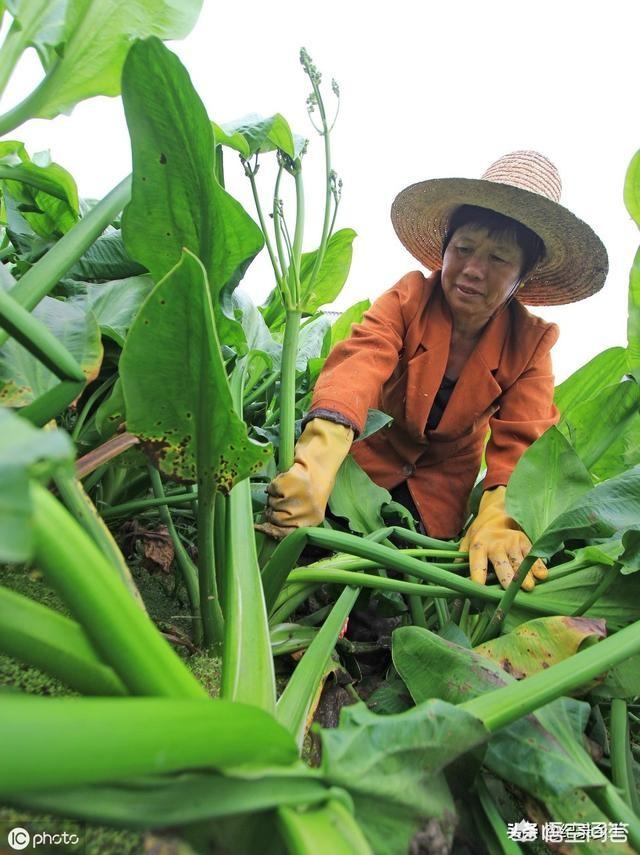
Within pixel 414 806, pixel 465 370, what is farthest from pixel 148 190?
pixel 465 370

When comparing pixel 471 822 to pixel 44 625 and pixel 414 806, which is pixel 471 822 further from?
pixel 44 625

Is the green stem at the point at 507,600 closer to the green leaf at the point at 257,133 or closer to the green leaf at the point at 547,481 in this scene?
the green leaf at the point at 547,481

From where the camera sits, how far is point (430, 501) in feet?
3.86

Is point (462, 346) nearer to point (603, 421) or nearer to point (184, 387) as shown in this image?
point (603, 421)

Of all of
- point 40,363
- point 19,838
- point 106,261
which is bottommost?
point 19,838

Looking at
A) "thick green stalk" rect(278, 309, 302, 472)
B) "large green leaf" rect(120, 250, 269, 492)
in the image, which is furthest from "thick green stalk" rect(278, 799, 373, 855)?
"thick green stalk" rect(278, 309, 302, 472)

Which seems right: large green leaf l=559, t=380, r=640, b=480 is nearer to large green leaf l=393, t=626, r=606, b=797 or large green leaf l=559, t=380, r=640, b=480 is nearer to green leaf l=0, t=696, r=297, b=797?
large green leaf l=393, t=626, r=606, b=797

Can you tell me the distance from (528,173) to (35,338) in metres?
0.93

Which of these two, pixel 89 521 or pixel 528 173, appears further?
pixel 528 173

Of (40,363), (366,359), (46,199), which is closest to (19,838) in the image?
(40,363)

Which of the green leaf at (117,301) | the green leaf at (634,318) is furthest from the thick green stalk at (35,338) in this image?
the green leaf at (634,318)

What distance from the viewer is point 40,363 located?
50 cm

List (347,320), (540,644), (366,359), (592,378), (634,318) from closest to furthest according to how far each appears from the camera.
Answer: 1. (540,644)
2. (634,318)
3. (366,359)
4. (592,378)
5. (347,320)

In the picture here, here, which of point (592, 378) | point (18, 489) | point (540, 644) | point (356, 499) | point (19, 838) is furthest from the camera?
point (592, 378)
